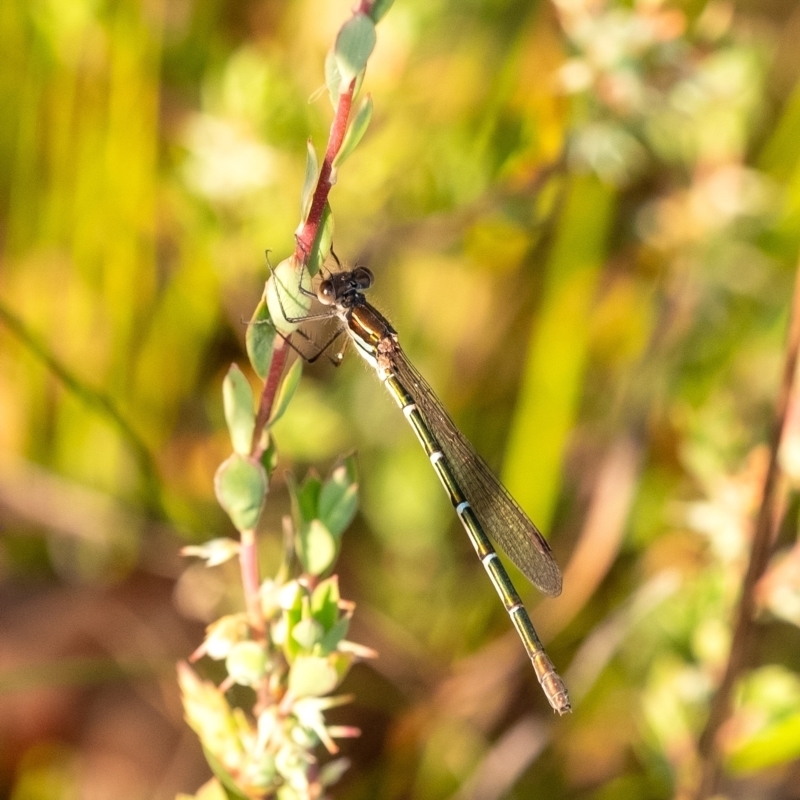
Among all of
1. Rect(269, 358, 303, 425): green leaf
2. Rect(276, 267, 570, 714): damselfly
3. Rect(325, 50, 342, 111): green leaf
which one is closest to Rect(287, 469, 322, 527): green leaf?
Rect(269, 358, 303, 425): green leaf

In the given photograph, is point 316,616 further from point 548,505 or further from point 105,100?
point 105,100

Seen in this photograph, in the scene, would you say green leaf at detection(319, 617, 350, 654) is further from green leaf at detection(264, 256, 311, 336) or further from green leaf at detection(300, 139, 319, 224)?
green leaf at detection(300, 139, 319, 224)

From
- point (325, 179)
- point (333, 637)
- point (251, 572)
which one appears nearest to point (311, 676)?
point (333, 637)

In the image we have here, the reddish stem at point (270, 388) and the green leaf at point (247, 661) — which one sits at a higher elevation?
the reddish stem at point (270, 388)

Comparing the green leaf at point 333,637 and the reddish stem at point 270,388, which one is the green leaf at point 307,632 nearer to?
the green leaf at point 333,637

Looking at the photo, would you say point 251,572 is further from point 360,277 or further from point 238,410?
point 360,277

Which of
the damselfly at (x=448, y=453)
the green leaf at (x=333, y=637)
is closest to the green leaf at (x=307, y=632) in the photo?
the green leaf at (x=333, y=637)
